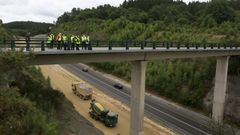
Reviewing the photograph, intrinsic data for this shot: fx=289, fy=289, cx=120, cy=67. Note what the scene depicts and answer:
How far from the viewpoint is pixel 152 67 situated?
70.4 m

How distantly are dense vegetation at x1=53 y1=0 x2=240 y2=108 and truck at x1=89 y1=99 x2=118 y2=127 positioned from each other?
57.9 ft

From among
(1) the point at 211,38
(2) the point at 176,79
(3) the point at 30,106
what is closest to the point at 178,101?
(2) the point at 176,79

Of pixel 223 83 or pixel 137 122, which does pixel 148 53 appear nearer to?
pixel 137 122

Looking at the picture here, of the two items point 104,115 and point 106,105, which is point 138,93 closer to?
point 104,115

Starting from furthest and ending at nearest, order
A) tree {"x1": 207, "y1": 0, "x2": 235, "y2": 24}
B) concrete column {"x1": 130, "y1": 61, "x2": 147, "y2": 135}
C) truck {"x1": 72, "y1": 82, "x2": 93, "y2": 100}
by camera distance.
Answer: tree {"x1": 207, "y1": 0, "x2": 235, "y2": 24} < truck {"x1": 72, "y1": 82, "x2": 93, "y2": 100} < concrete column {"x1": 130, "y1": 61, "x2": 147, "y2": 135}

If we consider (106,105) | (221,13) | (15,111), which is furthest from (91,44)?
(221,13)

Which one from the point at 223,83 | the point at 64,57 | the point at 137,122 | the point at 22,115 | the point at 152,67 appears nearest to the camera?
the point at 22,115

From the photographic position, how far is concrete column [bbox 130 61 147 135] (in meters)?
32.3

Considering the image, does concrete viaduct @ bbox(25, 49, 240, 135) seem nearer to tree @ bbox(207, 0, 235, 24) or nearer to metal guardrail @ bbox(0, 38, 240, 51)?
metal guardrail @ bbox(0, 38, 240, 51)

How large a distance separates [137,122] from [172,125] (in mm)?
13269

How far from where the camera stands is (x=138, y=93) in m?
32.4

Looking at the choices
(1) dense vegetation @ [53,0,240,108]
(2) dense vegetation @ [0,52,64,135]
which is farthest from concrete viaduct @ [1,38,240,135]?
(1) dense vegetation @ [53,0,240,108]

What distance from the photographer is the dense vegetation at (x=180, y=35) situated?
56.2m

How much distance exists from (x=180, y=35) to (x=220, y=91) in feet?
131
